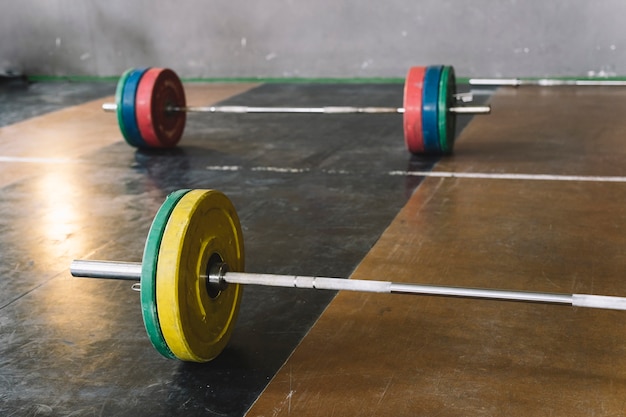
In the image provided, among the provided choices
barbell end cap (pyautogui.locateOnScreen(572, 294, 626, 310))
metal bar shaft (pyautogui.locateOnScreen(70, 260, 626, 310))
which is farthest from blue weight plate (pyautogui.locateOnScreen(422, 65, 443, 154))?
barbell end cap (pyautogui.locateOnScreen(572, 294, 626, 310))

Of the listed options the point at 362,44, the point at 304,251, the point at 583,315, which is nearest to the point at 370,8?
the point at 362,44

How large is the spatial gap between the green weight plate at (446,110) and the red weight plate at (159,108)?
1575 mm

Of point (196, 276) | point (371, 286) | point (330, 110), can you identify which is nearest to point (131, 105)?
point (330, 110)

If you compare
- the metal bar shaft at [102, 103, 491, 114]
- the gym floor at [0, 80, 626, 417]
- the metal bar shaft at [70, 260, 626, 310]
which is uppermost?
the metal bar shaft at [70, 260, 626, 310]

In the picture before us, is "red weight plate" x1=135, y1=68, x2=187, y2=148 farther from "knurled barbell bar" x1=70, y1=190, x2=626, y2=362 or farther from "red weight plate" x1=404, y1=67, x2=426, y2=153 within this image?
"knurled barbell bar" x1=70, y1=190, x2=626, y2=362

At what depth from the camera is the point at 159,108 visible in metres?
4.35

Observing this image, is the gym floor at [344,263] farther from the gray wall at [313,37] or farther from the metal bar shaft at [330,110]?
the gray wall at [313,37]

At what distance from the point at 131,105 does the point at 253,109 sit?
26.6 inches

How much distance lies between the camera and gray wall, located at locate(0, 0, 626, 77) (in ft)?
19.9

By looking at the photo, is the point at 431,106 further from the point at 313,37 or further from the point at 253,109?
the point at 313,37

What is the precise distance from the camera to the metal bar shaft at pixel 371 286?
168 cm

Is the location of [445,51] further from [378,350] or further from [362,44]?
[378,350]

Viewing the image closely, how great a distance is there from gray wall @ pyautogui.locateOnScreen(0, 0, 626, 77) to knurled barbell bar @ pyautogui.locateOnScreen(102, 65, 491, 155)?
232 centimetres

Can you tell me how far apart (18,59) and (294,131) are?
393cm
